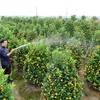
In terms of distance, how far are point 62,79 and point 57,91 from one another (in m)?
0.41

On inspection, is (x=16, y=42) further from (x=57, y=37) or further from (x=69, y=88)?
(x=69, y=88)

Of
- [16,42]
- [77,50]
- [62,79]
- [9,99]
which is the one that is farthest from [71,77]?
[16,42]

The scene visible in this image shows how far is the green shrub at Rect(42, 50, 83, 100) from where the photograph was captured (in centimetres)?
640

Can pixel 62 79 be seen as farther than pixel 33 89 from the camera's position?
No

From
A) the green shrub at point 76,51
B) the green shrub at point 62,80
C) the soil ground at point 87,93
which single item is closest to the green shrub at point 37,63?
the soil ground at point 87,93

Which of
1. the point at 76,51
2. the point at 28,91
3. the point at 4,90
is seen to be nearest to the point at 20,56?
the point at 28,91

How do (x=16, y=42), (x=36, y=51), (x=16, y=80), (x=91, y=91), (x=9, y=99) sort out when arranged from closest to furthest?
(x=9, y=99) → (x=36, y=51) → (x=91, y=91) → (x=16, y=80) → (x=16, y=42)

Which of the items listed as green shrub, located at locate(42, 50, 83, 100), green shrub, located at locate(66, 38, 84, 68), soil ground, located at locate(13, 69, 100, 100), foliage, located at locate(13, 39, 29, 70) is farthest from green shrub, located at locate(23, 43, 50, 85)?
green shrub, located at locate(66, 38, 84, 68)

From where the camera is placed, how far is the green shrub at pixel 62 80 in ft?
21.0

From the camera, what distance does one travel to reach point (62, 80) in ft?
21.0

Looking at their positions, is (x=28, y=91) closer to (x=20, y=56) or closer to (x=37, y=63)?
(x=37, y=63)

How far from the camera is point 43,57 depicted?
8.05m

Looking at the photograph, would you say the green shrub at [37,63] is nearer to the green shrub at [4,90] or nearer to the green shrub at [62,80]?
the green shrub at [62,80]

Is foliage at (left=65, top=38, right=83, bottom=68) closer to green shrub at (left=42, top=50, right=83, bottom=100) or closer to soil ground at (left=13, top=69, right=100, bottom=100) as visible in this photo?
soil ground at (left=13, top=69, right=100, bottom=100)
